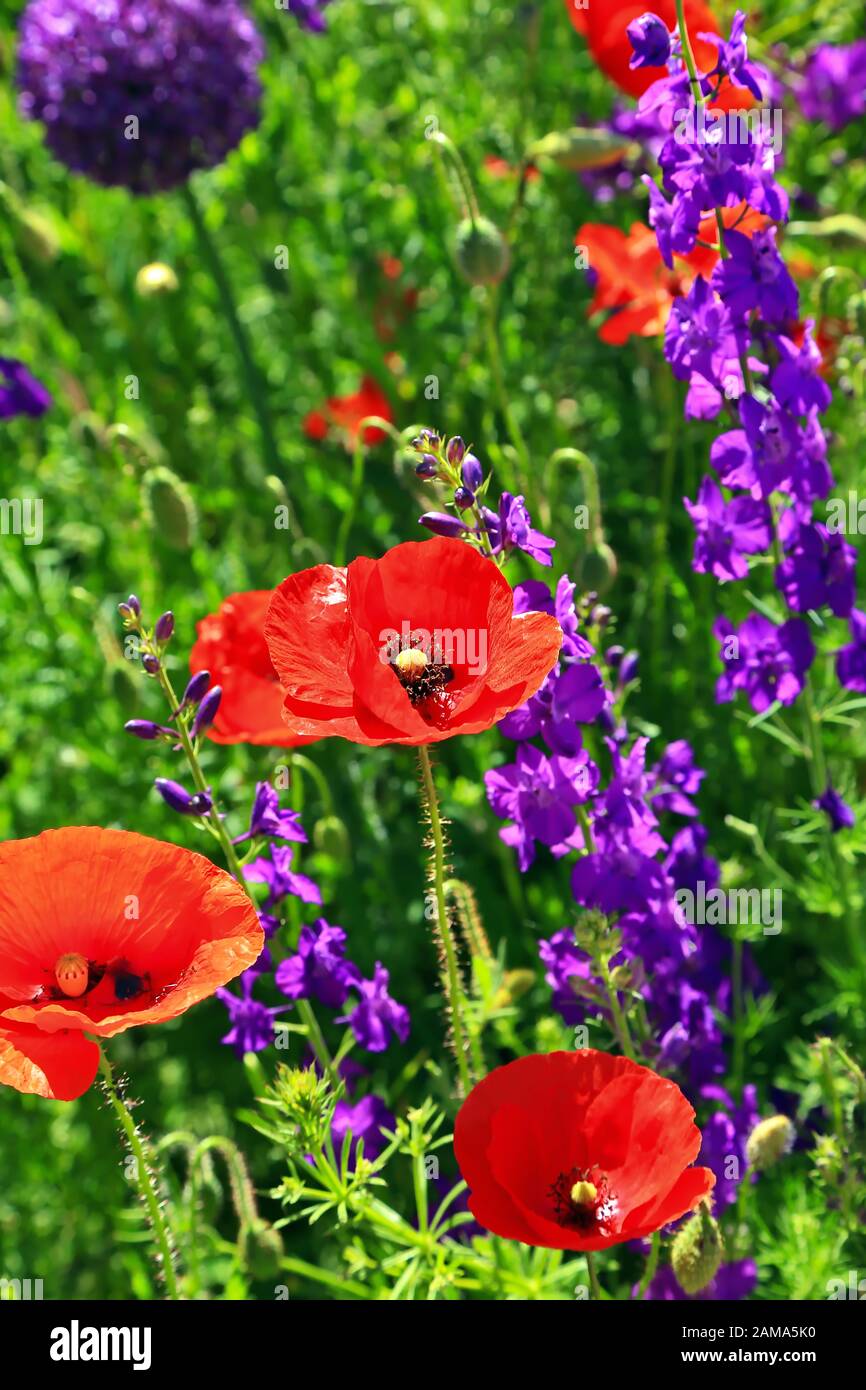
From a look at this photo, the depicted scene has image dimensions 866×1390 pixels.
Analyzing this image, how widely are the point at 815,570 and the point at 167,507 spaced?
78 cm

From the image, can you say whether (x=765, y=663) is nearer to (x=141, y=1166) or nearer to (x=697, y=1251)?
(x=697, y=1251)

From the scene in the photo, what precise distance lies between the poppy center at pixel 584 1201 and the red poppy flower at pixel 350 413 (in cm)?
142

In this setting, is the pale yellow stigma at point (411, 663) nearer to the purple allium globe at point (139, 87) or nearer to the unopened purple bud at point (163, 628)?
the unopened purple bud at point (163, 628)

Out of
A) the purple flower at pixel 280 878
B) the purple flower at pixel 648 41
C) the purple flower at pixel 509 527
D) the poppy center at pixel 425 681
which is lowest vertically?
the purple flower at pixel 280 878

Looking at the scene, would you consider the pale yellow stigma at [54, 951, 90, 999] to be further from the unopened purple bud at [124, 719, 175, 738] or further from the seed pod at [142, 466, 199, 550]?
the seed pod at [142, 466, 199, 550]

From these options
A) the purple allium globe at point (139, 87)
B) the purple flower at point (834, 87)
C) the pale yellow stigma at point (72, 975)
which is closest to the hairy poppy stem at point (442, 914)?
the pale yellow stigma at point (72, 975)

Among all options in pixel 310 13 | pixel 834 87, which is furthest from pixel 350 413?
pixel 834 87

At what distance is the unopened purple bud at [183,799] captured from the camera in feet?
3.87

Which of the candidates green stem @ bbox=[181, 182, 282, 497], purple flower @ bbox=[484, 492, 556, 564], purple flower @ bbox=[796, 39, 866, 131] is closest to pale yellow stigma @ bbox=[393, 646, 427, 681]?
purple flower @ bbox=[484, 492, 556, 564]

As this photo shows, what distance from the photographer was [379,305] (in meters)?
2.42

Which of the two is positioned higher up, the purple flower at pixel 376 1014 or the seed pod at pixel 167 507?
the seed pod at pixel 167 507

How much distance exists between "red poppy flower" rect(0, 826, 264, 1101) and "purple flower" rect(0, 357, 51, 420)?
142cm

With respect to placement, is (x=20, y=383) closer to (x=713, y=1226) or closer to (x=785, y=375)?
(x=785, y=375)
